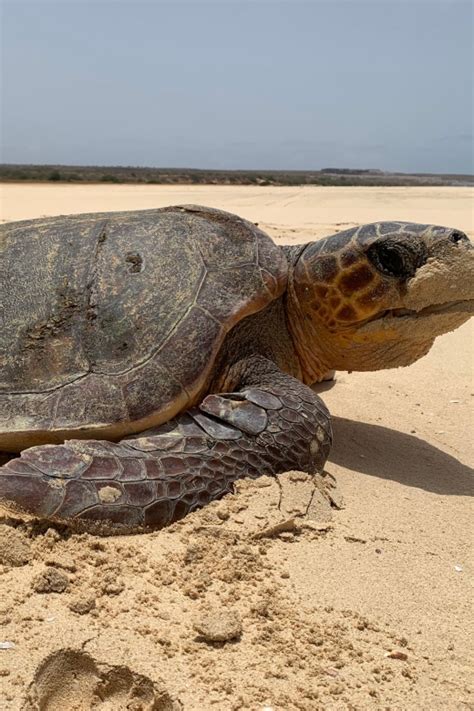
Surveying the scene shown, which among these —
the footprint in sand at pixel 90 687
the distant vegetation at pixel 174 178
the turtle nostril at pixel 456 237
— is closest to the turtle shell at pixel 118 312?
the turtle nostril at pixel 456 237

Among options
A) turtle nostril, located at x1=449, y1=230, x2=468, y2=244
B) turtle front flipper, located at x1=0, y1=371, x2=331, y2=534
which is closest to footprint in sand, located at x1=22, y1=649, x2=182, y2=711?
turtle front flipper, located at x1=0, y1=371, x2=331, y2=534

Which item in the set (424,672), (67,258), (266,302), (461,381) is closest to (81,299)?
(67,258)

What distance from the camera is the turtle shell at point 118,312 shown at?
2.39 m

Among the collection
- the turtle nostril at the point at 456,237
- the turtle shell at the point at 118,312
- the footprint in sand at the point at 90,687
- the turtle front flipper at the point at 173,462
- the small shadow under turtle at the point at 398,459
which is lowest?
the small shadow under turtle at the point at 398,459

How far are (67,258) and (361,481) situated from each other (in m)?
1.45

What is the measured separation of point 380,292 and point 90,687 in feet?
6.31

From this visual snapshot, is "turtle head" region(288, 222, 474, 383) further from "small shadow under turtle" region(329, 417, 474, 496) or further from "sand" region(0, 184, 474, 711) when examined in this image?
"sand" region(0, 184, 474, 711)

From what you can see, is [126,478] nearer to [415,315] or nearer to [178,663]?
[178,663]

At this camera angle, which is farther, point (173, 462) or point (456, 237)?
point (456, 237)

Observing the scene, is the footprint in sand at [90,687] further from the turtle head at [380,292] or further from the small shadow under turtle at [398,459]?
the turtle head at [380,292]

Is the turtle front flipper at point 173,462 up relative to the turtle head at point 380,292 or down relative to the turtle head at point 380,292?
down

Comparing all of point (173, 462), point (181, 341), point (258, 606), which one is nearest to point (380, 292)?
point (181, 341)

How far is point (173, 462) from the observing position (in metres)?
2.22

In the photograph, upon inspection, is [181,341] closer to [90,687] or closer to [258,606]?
[258,606]
